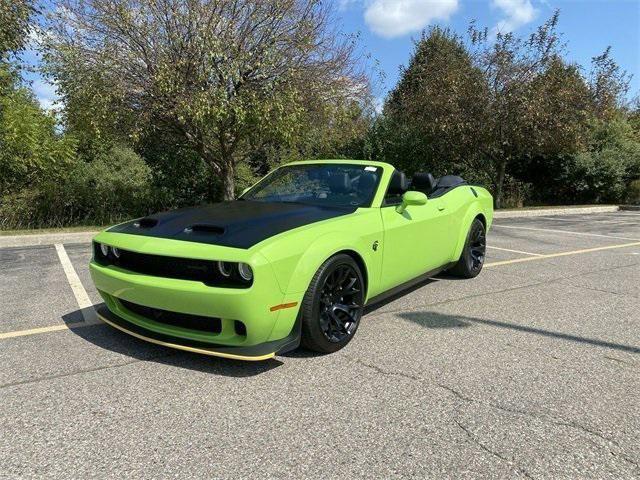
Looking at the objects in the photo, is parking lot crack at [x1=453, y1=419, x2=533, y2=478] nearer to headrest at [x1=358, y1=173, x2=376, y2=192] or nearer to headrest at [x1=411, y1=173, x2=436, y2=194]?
headrest at [x1=358, y1=173, x2=376, y2=192]

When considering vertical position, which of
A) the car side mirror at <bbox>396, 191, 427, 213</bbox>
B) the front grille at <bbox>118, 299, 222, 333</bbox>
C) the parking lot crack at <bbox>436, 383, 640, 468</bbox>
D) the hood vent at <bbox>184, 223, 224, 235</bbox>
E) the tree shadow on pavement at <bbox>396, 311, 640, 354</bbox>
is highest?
the car side mirror at <bbox>396, 191, 427, 213</bbox>

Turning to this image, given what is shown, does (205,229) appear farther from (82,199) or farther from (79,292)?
(82,199)

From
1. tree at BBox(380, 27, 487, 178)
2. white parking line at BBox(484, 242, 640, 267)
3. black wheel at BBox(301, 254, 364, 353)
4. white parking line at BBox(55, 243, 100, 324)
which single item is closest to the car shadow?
black wheel at BBox(301, 254, 364, 353)

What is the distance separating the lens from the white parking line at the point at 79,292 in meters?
4.70

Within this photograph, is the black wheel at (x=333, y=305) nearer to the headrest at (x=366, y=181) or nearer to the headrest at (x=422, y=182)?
the headrest at (x=366, y=181)

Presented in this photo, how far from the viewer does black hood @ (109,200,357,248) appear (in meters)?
3.46

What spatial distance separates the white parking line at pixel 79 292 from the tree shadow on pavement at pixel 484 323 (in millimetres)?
2810

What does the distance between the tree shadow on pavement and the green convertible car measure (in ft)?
1.07

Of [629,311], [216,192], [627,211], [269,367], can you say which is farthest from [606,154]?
[269,367]

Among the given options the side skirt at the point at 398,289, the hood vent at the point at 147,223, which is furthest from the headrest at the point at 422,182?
the hood vent at the point at 147,223

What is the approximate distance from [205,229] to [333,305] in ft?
3.48

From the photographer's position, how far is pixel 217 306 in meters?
3.17

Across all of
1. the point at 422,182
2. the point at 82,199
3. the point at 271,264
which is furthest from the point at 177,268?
the point at 82,199

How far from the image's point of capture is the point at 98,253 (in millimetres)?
3998
